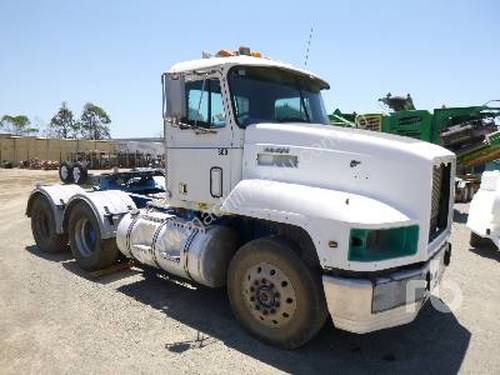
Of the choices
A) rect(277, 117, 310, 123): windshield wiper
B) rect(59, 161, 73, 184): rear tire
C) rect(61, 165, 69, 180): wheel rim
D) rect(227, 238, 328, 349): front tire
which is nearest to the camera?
→ rect(227, 238, 328, 349): front tire

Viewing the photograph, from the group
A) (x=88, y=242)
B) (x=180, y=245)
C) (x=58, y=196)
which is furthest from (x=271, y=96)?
(x=58, y=196)

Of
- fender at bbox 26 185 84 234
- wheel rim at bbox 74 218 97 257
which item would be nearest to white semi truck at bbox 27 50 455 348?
wheel rim at bbox 74 218 97 257

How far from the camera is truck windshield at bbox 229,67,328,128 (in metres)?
5.26

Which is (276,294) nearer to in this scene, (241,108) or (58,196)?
(241,108)

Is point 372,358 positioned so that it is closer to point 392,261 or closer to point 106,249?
point 392,261

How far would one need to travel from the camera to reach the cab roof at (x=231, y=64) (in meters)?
5.28

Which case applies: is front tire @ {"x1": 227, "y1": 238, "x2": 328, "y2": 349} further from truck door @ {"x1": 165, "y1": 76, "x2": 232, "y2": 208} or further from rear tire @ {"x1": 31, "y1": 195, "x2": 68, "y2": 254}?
rear tire @ {"x1": 31, "y1": 195, "x2": 68, "y2": 254}

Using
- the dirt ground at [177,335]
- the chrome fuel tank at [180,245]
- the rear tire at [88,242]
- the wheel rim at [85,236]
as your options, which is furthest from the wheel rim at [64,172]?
the chrome fuel tank at [180,245]

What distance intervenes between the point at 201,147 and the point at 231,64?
103 centimetres

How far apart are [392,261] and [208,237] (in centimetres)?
211

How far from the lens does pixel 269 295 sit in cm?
462

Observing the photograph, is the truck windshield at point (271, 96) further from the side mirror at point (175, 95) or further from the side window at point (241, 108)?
the side mirror at point (175, 95)

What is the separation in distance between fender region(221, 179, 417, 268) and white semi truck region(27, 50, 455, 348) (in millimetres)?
12

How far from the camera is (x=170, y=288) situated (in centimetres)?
639
